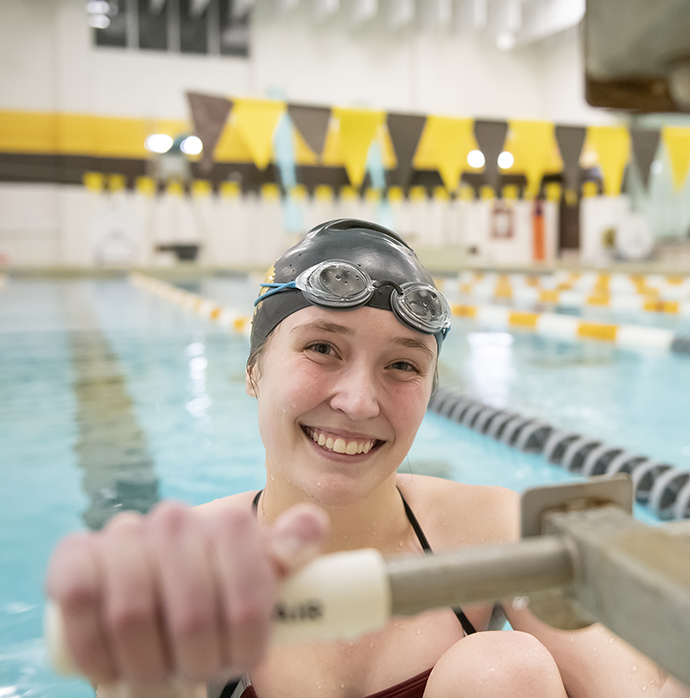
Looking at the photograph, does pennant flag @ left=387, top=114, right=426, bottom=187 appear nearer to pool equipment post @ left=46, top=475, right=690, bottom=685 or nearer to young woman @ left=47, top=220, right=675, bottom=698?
young woman @ left=47, top=220, right=675, bottom=698

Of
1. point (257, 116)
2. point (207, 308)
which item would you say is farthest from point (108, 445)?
point (257, 116)

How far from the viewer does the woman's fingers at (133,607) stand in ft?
1.74

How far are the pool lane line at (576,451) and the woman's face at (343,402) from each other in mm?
881

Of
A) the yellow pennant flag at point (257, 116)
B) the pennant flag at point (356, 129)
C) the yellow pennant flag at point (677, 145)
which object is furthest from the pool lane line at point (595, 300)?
the yellow pennant flag at point (257, 116)

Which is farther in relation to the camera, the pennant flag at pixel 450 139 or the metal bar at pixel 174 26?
the metal bar at pixel 174 26

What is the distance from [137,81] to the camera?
1659 cm

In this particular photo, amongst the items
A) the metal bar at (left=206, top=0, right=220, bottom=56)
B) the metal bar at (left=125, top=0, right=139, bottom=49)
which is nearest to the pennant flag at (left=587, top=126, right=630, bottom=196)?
the metal bar at (left=206, top=0, right=220, bottom=56)

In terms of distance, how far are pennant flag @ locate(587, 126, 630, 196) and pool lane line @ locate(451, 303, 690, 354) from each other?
3.51m

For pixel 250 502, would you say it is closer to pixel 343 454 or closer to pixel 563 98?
pixel 343 454

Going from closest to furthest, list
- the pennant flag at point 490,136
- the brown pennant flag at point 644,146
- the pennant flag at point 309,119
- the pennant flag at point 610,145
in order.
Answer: the pennant flag at point 309,119, the pennant flag at point 490,136, the brown pennant flag at point 644,146, the pennant flag at point 610,145

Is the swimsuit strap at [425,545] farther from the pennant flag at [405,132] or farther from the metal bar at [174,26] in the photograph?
the metal bar at [174,26]

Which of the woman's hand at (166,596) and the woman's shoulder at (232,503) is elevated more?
the woman's hand at (166,596)

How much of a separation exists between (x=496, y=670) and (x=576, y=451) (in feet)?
6.56

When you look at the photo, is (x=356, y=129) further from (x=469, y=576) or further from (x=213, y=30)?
(x=213, y=30)
